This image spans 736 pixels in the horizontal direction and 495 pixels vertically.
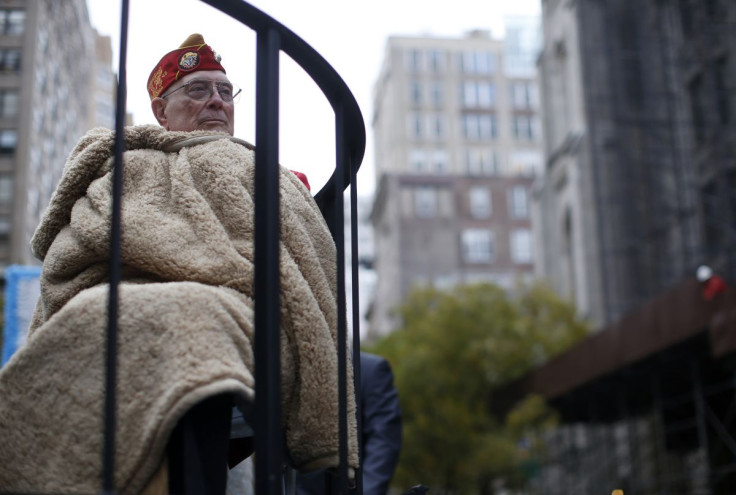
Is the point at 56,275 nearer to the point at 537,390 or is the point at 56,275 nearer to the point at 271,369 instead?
the point at 271,369

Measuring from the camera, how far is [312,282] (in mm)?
2668

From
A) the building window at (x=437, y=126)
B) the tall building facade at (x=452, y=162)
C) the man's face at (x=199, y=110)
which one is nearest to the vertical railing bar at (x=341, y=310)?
the man's face at (x=199, y=110)

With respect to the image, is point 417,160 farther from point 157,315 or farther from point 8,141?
point 157,315

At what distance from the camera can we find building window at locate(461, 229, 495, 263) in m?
78.3

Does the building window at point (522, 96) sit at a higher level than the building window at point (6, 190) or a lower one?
higher

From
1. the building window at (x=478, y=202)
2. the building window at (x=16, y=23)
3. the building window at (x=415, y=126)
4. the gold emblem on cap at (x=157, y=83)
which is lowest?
the gold emblem on cap at (x=157, y=83)

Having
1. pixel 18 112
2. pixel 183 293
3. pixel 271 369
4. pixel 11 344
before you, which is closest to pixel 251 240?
pixel 183 293

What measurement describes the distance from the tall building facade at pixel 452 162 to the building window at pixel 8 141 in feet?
110

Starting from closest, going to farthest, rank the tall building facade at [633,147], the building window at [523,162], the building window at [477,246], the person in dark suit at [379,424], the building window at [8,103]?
the person in dark suit at [379,424] < the tall building facade at [633,147] < the building window at [8,103] < the building window at [477,246] < the building window at [523,162]

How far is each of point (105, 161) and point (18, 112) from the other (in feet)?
149

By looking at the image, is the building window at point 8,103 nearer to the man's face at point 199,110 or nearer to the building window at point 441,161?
the building window at point 441,161

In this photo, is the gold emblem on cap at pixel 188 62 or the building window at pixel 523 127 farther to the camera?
the building window at pixel 523 127

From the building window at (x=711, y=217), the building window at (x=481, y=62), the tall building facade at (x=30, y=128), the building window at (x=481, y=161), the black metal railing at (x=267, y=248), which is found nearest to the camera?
the black metal railing at (x=267, y=248)

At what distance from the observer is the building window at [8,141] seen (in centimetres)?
4675
